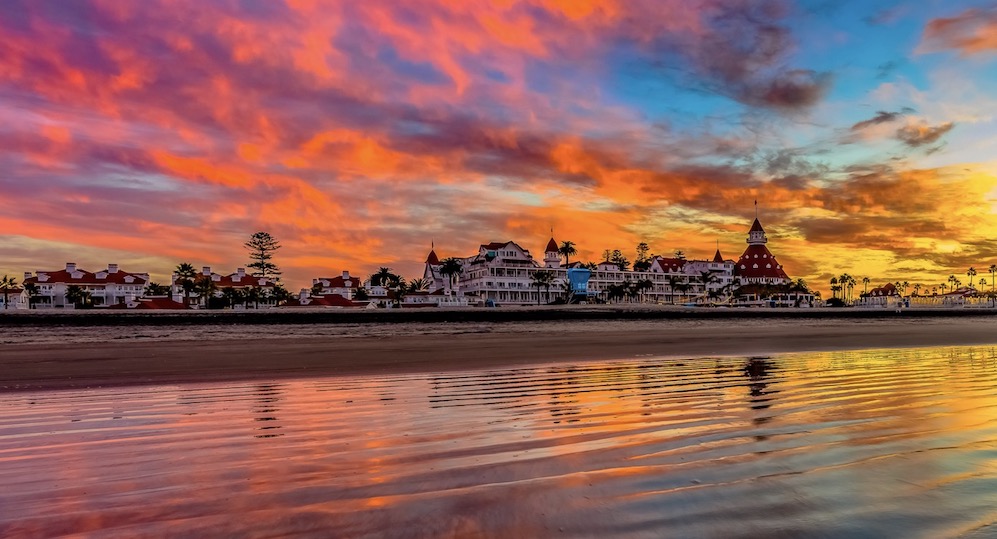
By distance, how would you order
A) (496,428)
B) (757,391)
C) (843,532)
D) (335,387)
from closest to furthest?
(843,532) < (496,428) < (757,391) < (335,387)

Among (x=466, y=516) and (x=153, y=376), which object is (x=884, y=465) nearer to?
(x=466, y=516)

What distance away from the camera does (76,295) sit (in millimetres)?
113000

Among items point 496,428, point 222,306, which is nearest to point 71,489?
point 496,428

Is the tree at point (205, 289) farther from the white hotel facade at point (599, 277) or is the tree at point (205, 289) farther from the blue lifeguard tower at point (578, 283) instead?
the blue lifeguard tower at point (578, 283)

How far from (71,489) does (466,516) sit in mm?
3492

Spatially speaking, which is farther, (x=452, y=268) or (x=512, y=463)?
(x=452, y=268)

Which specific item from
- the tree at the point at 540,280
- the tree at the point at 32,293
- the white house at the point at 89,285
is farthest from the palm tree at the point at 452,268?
the tree at the point at 32,293

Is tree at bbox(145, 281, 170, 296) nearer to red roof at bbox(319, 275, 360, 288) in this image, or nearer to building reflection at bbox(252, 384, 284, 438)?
red roof at bbox(319, 275, 360, 288)

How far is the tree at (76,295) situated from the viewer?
11012 cm

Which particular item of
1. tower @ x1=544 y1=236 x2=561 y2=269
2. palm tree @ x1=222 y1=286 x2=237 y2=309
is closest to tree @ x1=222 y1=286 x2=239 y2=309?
palm tree @ x1=222 y1=286 x2=237 y2=309

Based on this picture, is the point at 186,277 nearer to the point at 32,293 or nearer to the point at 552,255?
the point at 32,293

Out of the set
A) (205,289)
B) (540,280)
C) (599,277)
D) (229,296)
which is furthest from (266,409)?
(599,277)

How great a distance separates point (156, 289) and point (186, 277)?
24.6 m

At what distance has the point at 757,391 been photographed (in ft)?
35.8
